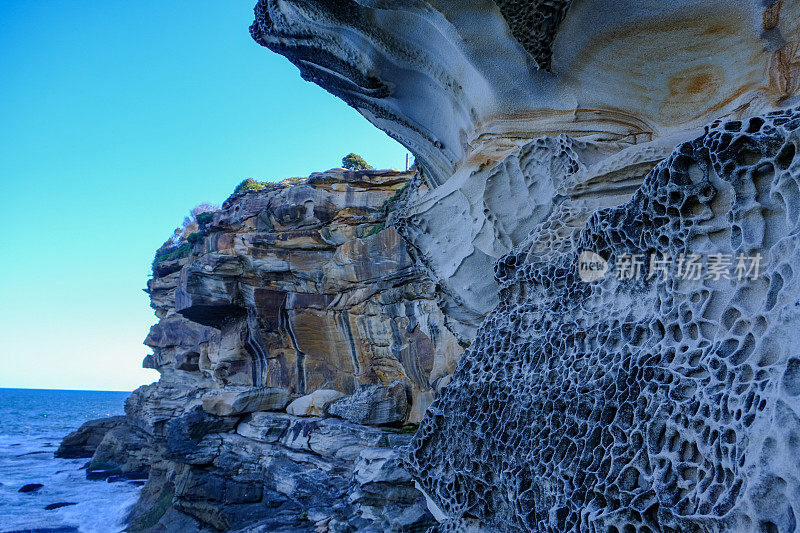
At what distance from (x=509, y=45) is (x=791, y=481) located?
168 inches

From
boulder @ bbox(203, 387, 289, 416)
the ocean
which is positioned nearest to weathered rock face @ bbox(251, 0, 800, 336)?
boulder @ bbox(203, 387, 289, 416)

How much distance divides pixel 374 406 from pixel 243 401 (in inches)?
151

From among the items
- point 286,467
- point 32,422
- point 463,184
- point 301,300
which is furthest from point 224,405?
point 32,422

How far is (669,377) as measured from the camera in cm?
216

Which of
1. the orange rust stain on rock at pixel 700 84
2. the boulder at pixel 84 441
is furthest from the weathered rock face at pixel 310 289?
the orange rust stain on rock at pixel 700 84

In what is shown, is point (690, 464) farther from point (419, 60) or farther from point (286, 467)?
point (286, 467)

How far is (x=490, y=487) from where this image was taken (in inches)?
128

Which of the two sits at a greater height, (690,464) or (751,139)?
(751,139)

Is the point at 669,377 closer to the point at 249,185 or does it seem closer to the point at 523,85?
the point at 523,85

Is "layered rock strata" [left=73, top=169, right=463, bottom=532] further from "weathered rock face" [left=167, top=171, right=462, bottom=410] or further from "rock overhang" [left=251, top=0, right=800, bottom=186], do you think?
"rock overhang" [left=251, top=0, right=800, bottom=186]

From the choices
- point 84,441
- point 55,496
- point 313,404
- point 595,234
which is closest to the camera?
point 595,234

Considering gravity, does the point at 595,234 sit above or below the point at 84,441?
above

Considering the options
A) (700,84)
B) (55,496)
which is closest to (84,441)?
(55,496)

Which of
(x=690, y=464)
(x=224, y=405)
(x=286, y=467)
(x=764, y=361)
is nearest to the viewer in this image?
(x=764, y=361)
